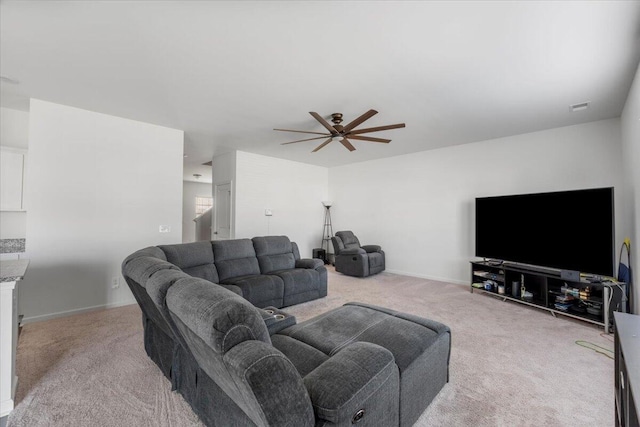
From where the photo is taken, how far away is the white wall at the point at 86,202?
337 centimetres

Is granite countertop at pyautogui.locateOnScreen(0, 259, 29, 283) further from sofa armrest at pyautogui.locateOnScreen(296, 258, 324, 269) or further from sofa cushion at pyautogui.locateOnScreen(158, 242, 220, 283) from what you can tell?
sofa armrest at pyautogui.locateOnScreen(296, 258, 324, 269)

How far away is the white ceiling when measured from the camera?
1.90 metres

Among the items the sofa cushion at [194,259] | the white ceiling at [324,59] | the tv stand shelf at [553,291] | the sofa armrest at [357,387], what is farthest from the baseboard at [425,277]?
the sofa armrest at [357,387]

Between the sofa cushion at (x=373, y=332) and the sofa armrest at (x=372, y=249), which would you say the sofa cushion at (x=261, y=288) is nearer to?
the sofa cushion at (x=373, y=332)

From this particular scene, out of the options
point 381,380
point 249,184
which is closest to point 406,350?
point 381,380

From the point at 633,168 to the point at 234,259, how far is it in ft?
15.6

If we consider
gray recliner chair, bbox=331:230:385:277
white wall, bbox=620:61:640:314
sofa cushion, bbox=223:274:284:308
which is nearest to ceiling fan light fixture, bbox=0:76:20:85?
sofa cushion, bbox=223:274:284:308

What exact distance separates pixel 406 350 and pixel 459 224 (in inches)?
164

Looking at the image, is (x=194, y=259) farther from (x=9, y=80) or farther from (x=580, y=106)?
(x=580, y=106)

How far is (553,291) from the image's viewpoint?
3.70 metres

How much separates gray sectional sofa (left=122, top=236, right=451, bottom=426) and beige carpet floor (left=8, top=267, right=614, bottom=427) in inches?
7.1

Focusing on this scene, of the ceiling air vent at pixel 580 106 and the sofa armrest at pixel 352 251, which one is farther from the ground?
the ceiling air vent at pixel 580 106

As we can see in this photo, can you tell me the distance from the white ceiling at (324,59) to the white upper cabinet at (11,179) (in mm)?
665

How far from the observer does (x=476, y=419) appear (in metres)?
1.76
